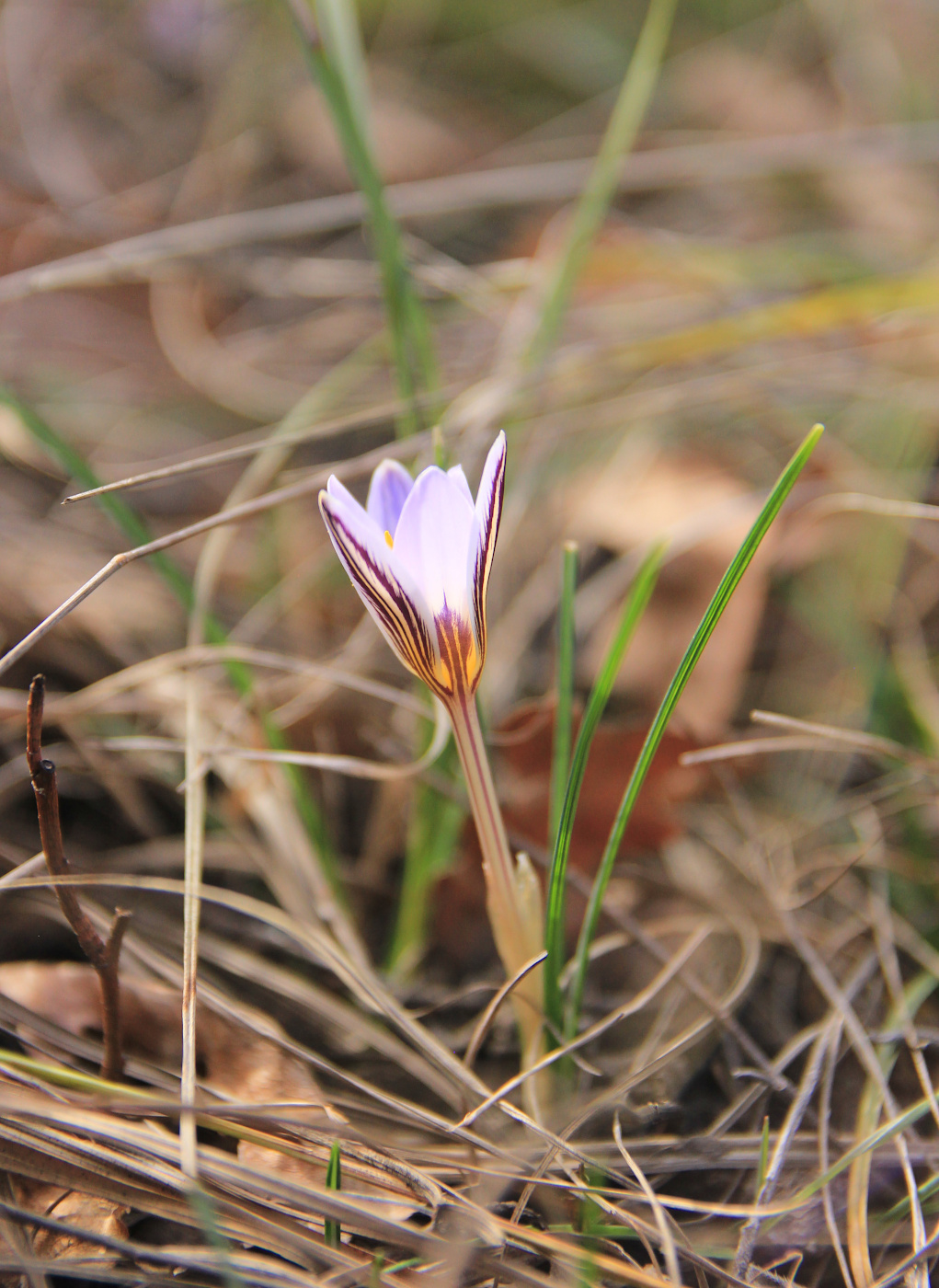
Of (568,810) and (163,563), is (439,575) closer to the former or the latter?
(568,810)

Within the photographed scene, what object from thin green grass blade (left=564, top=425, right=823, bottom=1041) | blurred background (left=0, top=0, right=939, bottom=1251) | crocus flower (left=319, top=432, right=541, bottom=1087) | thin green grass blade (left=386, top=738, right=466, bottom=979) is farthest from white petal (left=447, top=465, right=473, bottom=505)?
thin green grass blade (left=386, top=738, right=466, bottom=979)

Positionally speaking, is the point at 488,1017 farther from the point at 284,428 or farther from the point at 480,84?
the point at 480,84

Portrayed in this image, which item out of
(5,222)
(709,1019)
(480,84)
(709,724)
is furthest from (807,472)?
(480,84)

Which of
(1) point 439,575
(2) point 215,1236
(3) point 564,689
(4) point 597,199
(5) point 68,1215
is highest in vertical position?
(4) point 597,199

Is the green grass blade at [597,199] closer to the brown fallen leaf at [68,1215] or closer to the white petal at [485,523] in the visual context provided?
the white petal at [485,523]

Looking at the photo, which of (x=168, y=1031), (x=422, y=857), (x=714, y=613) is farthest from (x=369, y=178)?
(x=168, y=1031)

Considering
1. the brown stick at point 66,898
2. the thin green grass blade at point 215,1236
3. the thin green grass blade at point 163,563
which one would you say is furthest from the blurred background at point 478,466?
the thin green grass blade at point 215,1236
